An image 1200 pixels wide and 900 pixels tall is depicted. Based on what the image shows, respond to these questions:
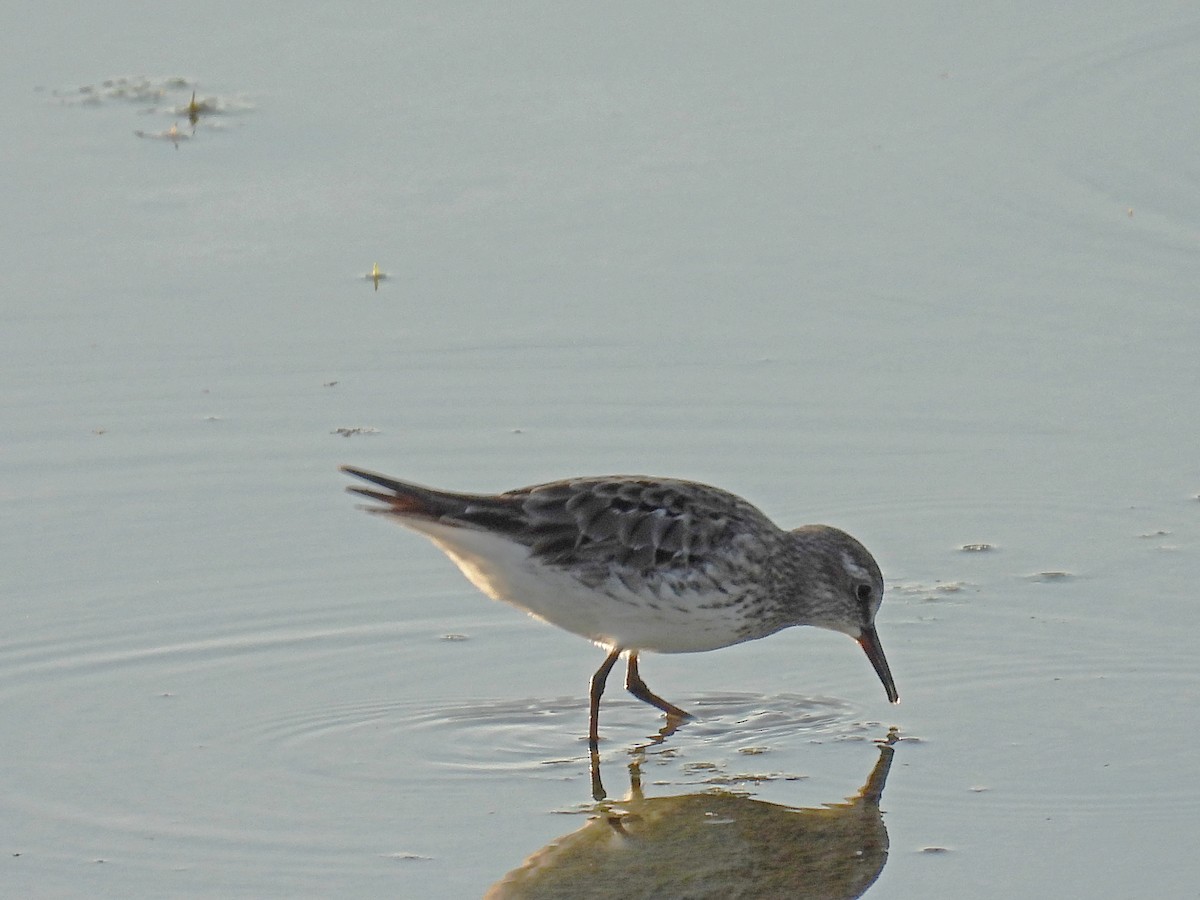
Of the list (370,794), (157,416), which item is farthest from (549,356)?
(370,794)

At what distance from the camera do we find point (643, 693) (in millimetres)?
7777

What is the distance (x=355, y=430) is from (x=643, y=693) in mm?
2303

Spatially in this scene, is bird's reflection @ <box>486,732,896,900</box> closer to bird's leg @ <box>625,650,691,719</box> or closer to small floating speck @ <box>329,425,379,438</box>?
bird's leg @ <box>625,650,691,719</box>

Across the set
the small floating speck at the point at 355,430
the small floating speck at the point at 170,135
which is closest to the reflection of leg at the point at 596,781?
the small floating speck at the point at 355,430

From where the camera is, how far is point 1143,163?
11461 millimetres

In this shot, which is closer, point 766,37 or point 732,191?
point 732,191

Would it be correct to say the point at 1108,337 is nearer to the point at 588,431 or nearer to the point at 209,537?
the point at 588,431

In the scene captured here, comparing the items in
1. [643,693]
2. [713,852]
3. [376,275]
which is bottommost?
[713,852]

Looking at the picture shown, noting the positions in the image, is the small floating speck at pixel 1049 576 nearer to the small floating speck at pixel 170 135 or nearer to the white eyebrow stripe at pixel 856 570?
the white eyebrow stripe at pixel 856 570

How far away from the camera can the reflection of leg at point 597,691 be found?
7.48m

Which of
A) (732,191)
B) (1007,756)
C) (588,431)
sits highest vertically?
(732,191)

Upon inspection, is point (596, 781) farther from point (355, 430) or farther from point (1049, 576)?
point (355, 430)

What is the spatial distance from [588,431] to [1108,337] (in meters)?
2.43

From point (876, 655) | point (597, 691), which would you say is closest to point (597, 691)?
point (597, 691)
